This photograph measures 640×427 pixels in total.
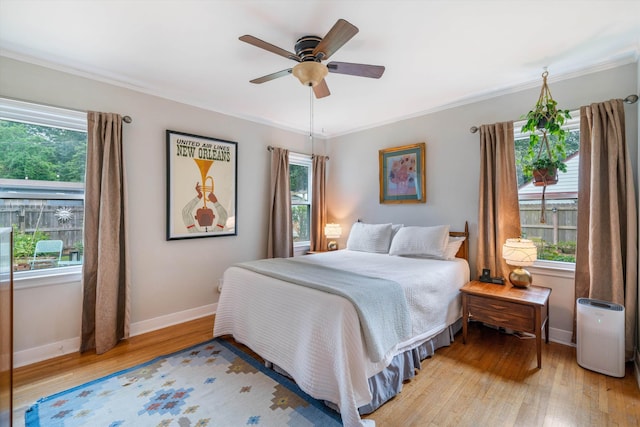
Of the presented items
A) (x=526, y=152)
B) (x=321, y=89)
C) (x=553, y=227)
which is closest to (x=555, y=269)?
(x=553, y=227)

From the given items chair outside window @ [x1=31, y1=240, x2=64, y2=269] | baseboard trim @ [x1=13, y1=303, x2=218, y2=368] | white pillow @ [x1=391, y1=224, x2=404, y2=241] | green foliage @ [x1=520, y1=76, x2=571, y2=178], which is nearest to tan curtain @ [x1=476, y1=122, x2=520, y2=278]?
green foliage @ [x1=520, y1=76, x2=571, y2=178]

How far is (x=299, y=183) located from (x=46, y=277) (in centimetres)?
317

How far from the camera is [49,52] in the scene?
7.84 ft

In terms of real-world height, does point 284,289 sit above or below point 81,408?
above

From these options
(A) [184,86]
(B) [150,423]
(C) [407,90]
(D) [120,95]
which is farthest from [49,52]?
(C) [407,90]

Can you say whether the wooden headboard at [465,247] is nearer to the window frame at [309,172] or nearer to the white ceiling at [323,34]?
the white ceiling at [323,34]

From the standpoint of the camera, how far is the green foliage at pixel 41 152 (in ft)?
7.91

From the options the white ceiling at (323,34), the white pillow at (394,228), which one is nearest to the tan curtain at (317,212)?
the white pillow at (394,228)

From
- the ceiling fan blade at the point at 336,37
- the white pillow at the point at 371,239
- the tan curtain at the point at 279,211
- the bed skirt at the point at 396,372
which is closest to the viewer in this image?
the ceiling fan blade at the point at 336,37

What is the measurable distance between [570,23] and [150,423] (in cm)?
382

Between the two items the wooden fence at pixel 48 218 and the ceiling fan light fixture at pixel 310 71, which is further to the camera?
the wooden fence at pixel 48 218

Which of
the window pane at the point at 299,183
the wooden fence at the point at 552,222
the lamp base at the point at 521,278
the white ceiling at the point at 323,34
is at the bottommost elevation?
the lamp base at the point at 521,278

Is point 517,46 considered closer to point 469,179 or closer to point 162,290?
point 469,179

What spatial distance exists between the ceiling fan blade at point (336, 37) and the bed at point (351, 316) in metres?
1.59
